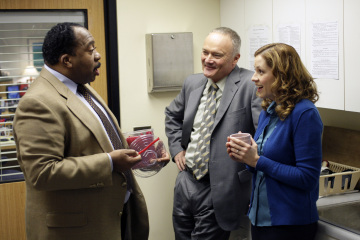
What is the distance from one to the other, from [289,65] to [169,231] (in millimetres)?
1877

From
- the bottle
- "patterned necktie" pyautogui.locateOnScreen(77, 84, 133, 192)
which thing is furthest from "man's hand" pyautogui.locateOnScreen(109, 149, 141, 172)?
the bottle

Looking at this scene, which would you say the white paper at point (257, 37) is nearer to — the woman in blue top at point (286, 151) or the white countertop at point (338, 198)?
the woman in blue top at point (286, 151)

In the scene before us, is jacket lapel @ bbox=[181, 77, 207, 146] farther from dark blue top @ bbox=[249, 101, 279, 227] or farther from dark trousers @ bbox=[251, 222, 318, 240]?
dark trousers @ bbox=[251, 222, 318, 240]

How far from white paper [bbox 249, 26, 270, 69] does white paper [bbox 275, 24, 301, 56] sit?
0.39 feet

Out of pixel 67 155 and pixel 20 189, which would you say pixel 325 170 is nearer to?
pixel 67 155

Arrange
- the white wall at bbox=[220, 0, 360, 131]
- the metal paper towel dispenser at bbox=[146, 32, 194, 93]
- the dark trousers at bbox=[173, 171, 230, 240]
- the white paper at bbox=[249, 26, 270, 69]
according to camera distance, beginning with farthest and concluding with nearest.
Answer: the metal paper towel dispenser at bbox=[146, 32, 194, 93] → the white paper at bbox=[249, 26, 270, 69] → the dark trousers at bbox=[173, 171, 230, 240] → the white wall at bbox=[220, 0, 360, 131]

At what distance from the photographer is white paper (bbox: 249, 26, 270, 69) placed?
2.61m

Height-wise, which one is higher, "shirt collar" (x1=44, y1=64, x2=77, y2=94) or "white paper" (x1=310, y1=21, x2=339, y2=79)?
"white paper" (x1=310, y1=21, x2=339, y2=79)

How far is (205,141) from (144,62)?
2.91ft

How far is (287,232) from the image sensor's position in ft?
5.81

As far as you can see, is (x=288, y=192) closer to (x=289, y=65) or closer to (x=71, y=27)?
(x=289, y=65)

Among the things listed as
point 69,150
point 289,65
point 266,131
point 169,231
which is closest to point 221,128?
point 266,131

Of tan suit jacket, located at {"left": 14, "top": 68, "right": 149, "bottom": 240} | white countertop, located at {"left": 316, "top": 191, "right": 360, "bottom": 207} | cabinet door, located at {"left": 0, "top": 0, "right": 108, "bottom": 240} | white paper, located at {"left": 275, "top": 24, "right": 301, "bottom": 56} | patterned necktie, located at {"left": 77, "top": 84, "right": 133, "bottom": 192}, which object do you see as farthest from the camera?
cabinet door, located at {"left": 0, "top": 0, "right": 108, "bottom": 240}

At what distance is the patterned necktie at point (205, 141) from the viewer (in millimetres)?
2422
